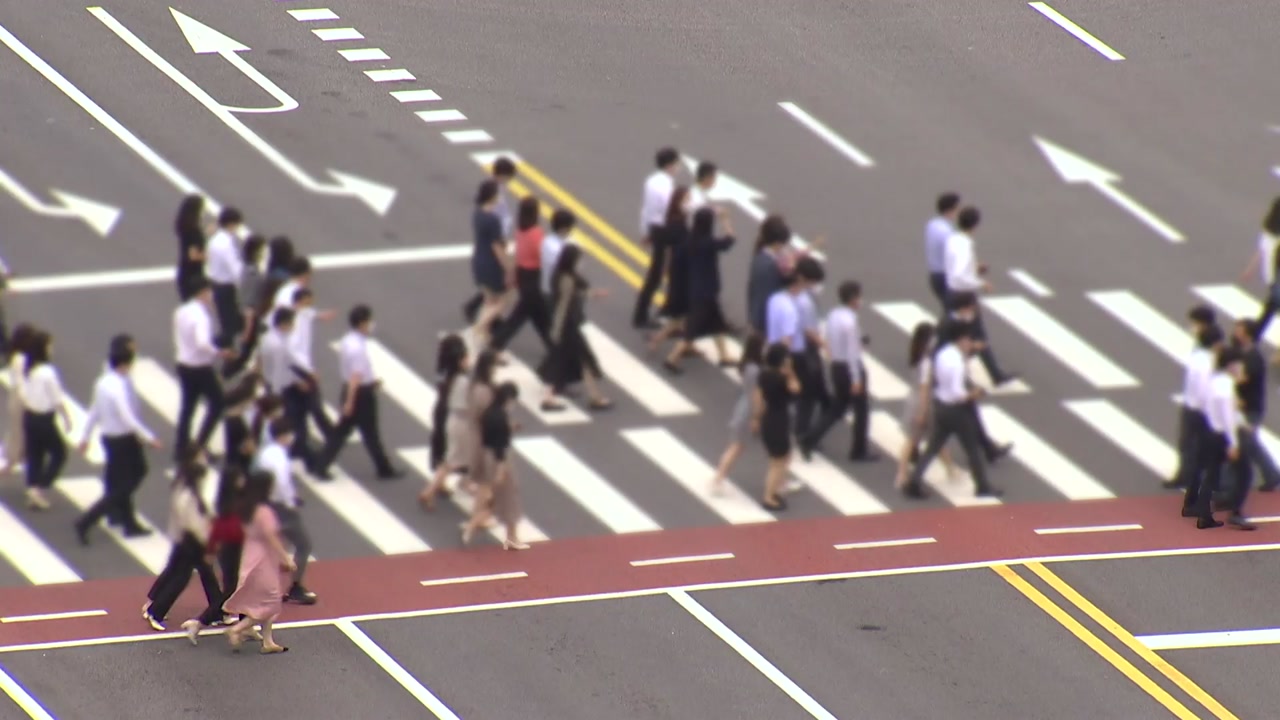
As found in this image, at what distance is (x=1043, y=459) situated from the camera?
28.1 m

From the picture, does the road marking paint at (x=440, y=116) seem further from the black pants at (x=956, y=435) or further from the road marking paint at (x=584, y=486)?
the black pants at (x=956, y=435)

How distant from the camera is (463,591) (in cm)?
2488

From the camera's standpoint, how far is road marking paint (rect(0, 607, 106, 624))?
24078 millimetres

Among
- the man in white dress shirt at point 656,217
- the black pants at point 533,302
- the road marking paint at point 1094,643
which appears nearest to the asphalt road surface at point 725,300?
the road marking paint at point 1094,643

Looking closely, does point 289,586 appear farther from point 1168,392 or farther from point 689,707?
point 1168,392

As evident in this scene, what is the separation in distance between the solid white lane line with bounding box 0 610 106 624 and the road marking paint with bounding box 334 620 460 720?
79.5 inches

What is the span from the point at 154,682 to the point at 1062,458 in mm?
9489

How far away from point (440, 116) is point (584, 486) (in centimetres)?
921

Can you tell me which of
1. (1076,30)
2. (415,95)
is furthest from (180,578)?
(1076,30)

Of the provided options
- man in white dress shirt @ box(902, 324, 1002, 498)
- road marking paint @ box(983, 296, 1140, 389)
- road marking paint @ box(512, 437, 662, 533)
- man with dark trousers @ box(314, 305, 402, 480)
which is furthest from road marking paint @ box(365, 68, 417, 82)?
man in white dress shirt @ box(902, 324, 1002, 498)

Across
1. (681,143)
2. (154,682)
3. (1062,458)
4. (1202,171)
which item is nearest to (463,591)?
(154,682)

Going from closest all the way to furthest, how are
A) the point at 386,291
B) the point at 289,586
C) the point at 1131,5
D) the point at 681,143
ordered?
the point at 289,586 < the point at 386,291 < the point at 681,143 < the point at 1131,5

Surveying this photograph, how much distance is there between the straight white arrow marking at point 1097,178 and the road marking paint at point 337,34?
861cm

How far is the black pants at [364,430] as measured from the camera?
2666cm
